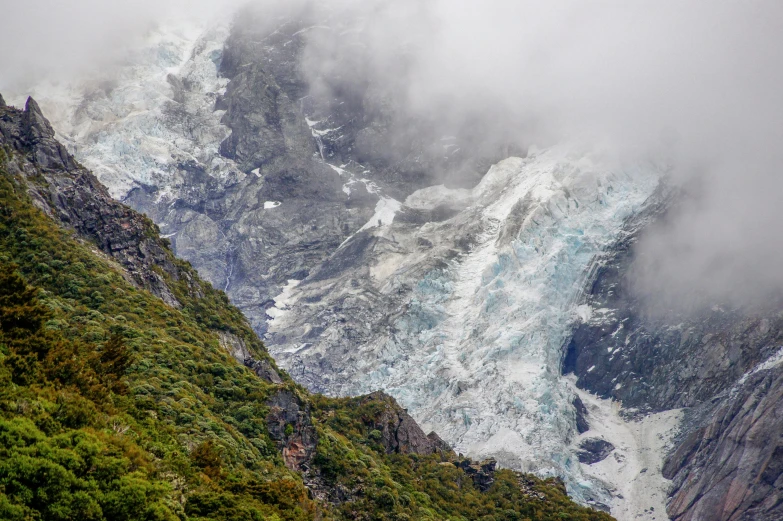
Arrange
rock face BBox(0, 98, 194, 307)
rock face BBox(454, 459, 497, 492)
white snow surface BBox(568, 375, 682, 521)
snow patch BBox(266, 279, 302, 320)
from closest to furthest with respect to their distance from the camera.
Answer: rock face BBox(0, 98, 194, 307) < rock face BBox(454, 459, 497, 492) < white snow surface BBox(568, 375, 682, 521) < snow patch BBox(266, 279, 302, 320)

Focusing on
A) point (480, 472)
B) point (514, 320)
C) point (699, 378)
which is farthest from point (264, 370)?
point (699, 378)

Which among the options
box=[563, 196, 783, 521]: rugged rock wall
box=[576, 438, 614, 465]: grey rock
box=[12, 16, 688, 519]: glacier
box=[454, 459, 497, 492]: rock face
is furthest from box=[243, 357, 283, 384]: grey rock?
box=[576, 438, 614, 465]: grey rock

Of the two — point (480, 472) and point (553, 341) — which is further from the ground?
point (553, 341)

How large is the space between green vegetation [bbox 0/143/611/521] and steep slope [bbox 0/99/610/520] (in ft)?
0.34

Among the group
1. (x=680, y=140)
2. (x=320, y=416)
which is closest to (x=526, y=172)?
(x=680, y=140)

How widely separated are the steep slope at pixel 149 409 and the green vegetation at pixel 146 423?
10 cm

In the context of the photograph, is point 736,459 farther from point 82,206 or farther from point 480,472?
point 82,206

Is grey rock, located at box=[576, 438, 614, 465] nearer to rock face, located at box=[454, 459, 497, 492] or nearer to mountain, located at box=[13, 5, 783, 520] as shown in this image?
mountain, located at box=[13, 5, 783, 520]

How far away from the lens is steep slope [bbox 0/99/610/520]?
91.4 feet

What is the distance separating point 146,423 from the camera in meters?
37.1

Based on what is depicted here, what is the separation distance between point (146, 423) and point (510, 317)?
12421 cm

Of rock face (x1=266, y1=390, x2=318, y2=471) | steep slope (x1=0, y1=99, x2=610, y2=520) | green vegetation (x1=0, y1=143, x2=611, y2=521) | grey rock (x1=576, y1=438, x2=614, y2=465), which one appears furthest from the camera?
grey rock (x1=576, y1=438, x2=614, y2=465)

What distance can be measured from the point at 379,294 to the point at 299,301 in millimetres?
24925

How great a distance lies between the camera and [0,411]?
27.9 m
